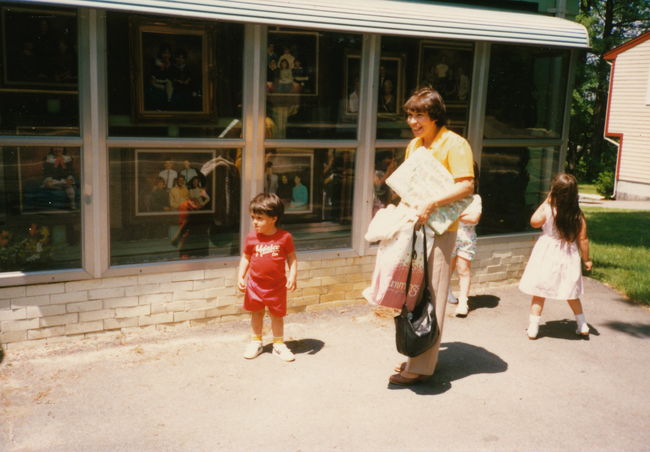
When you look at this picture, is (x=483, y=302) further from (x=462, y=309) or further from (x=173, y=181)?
(x=173, y=181)

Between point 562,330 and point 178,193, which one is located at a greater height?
point 178,193

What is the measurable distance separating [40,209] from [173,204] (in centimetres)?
108

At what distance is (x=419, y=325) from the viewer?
14.2 feet

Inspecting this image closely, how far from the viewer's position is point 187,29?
5.43 m

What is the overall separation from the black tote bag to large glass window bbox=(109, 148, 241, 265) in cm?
200

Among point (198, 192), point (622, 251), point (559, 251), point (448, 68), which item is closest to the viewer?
point (559, 251)

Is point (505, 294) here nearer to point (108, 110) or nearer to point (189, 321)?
point (189, 321)

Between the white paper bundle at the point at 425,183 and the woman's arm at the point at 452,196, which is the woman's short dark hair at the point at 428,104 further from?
the woman's arm at the point at 452,196

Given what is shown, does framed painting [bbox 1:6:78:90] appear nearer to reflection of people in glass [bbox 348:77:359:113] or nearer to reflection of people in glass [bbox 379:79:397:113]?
reflection of people in glass [bbox 348:77:359:113]

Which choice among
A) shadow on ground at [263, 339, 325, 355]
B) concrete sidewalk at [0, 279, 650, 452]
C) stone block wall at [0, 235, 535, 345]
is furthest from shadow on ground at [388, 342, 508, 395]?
stone block wall at [0, 235, 535, 345]

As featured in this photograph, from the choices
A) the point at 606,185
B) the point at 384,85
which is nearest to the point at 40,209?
the point at 384,85

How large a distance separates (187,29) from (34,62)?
118cm

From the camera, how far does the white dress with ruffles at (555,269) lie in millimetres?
5582

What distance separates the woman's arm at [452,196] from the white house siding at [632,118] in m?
20.8
